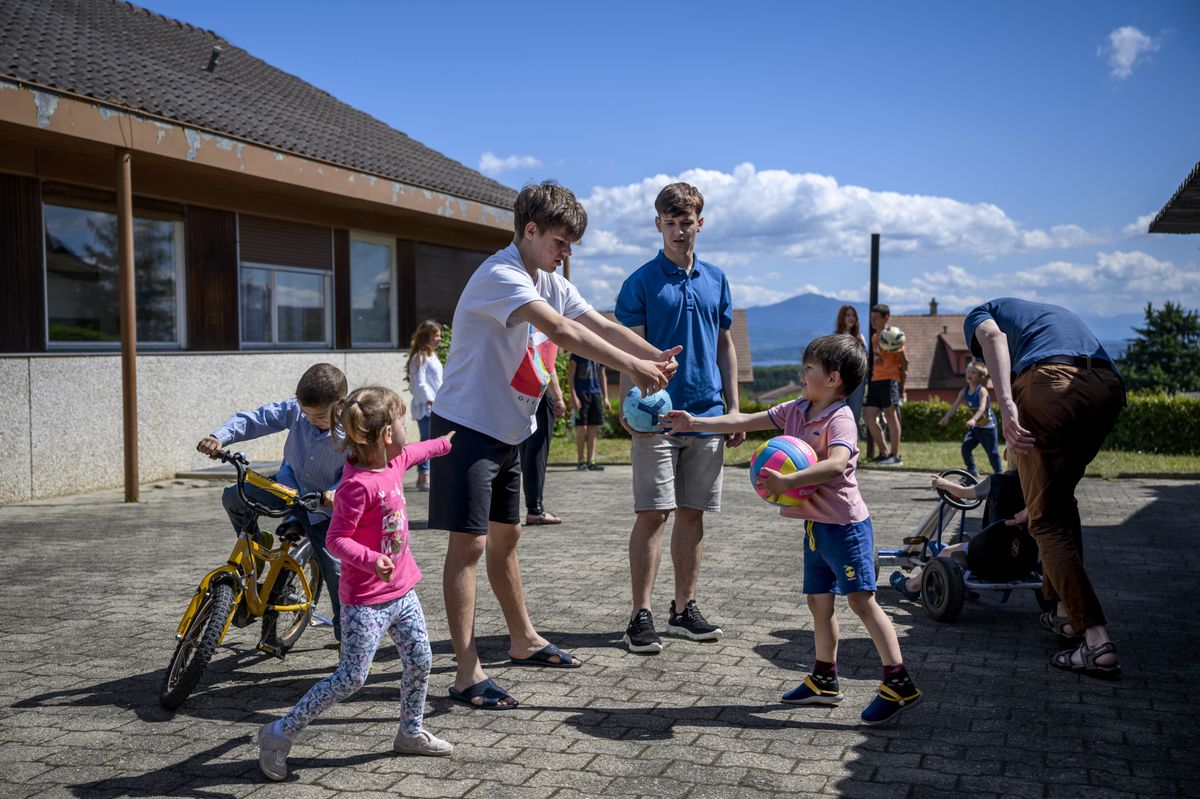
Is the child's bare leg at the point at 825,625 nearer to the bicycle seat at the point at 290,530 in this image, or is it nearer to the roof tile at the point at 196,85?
the bicycle seat at the point at 290,530

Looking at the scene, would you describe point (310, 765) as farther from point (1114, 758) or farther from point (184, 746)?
point (1114, 758)

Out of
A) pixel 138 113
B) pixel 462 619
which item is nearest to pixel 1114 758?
pixel 462 619

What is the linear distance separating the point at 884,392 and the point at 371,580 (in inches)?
484

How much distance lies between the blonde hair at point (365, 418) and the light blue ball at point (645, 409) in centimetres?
151

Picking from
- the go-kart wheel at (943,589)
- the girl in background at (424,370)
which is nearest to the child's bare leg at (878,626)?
the go-kart wheel at (943,589)

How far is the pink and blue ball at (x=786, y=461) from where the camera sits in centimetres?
440

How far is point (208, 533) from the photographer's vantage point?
9602 mm

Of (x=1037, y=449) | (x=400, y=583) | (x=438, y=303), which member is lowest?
(x=400, y=583)

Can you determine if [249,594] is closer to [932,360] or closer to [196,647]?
[196,647]

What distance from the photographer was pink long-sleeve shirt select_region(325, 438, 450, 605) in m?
3.83

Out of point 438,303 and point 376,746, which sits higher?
point 438,303

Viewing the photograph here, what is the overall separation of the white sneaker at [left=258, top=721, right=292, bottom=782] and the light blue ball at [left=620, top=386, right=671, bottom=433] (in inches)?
87.4

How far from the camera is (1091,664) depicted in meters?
5.05

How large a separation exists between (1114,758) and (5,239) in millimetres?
11654
